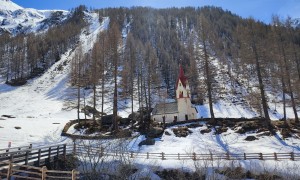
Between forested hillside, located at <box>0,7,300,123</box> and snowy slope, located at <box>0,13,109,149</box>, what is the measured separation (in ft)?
22.3

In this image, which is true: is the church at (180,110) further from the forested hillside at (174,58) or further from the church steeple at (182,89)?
the forested hillside at (174,58)

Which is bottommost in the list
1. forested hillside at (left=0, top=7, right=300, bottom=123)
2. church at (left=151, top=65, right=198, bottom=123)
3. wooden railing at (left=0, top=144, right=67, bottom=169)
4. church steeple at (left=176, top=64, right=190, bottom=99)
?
wooden railing at (left=0, top=144, right=67, bottom=169)

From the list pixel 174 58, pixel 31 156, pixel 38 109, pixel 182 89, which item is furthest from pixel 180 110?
pixel 174 58

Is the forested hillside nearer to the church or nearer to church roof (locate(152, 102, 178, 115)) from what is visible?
church roof (locate(152, 102, 178, 115))

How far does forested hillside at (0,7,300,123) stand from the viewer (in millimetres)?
32656

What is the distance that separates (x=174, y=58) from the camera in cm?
11806

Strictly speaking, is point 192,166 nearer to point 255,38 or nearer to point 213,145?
point 213,145

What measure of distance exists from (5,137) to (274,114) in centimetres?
5617

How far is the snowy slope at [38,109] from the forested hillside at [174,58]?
6802 millimetres

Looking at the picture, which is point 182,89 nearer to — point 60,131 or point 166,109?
point 166,109

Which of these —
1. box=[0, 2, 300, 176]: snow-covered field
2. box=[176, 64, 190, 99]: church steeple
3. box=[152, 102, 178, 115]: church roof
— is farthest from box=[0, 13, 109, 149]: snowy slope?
box=[176, 64, 190, 99]: church steeple

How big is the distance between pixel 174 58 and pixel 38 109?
70.9 m

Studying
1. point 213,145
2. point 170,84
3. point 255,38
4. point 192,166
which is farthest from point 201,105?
point 192,166

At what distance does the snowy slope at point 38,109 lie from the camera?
33.3m
